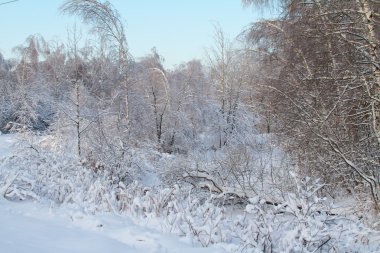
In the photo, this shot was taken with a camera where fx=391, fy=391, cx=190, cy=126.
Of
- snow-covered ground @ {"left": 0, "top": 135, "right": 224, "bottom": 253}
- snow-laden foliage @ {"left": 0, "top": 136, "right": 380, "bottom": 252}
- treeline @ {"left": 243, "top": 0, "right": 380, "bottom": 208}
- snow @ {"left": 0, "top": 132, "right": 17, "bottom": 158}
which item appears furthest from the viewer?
snow @ {"left": 0, "top": 132, "right": 17, "bottom": 158}

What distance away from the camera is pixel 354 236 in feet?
16.4

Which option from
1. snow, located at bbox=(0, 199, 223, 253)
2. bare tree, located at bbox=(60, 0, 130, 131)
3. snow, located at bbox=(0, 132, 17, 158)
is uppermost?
bare tree, located at bbox=(60, 0, 130, 131)

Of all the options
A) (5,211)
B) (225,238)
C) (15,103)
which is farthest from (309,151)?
(15,103)

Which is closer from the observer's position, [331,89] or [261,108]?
[331,89]

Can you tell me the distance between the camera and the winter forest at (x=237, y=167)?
4.57 meters

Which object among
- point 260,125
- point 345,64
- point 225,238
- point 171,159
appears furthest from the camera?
point 260,125

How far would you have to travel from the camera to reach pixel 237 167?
11289mm

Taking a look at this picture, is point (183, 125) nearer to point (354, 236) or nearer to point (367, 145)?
point (367, 145)

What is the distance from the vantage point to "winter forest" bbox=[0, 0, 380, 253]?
4.57 m

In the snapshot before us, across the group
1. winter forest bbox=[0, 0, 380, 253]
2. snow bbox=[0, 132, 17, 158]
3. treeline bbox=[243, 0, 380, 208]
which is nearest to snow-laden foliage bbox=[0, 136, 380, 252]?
winter forest bbox=[0, 0, 380, 253]

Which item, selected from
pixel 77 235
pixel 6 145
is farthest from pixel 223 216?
pixel 6 145

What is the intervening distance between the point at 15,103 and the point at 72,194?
19.5m

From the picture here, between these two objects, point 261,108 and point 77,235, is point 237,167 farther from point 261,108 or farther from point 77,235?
point 77,235

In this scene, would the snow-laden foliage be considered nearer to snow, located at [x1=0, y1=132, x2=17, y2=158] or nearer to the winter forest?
the winter forest
